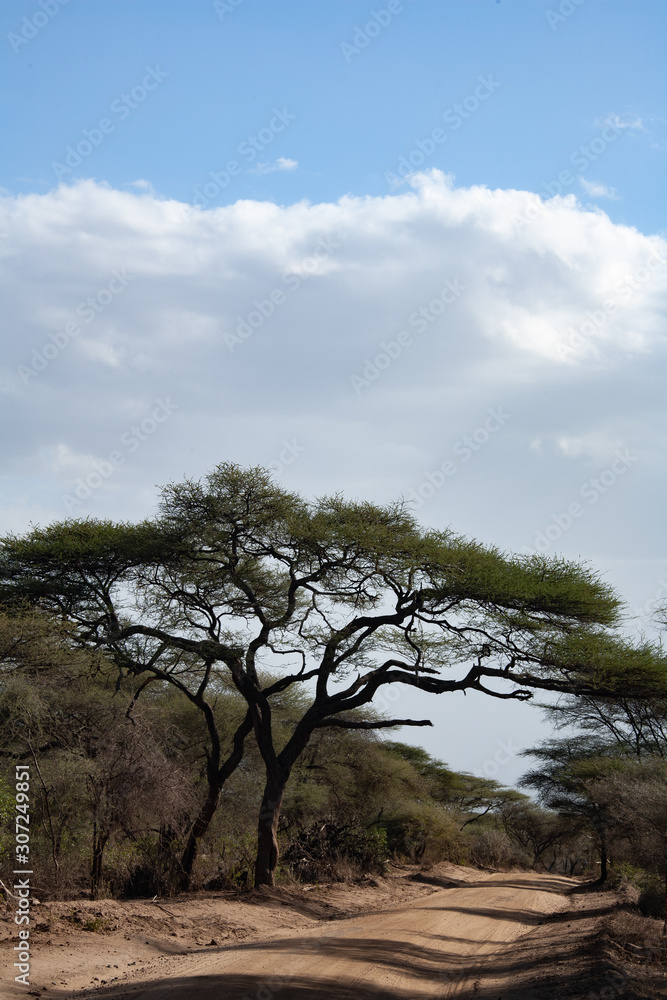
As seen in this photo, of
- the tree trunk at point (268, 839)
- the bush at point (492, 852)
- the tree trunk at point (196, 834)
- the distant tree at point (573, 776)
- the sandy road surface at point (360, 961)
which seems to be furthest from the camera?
the bush at point (492, 852)

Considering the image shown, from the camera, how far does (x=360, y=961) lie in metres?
9.70

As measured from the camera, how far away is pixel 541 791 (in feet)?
96.4

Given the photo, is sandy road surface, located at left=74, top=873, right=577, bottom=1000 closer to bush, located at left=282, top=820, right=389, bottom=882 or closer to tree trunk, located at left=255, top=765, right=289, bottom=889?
tree trunk, located at left=255, top=765, right=289, bottom=889

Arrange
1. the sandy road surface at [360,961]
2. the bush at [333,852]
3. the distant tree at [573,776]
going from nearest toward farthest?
the sandy road surface at [360,961], the bush at [333,852], the distant tree at [573,776]

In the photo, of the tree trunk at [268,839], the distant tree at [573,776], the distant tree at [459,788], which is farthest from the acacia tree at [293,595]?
the distant tree at [459,788]

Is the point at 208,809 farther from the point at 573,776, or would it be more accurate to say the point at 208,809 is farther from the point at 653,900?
the point at 573,776

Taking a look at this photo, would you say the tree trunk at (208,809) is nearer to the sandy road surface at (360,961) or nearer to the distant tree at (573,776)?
the sandy road surface at (360,961)

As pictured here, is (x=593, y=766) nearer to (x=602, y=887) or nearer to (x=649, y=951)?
(x=602, y=887)

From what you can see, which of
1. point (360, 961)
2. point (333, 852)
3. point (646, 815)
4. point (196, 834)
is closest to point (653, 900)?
point (646, 815)

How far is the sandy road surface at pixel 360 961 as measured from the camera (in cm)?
799

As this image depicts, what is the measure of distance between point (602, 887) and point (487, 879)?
11.8ft

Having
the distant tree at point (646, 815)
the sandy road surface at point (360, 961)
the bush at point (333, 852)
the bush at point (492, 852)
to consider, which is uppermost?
the distant tree at point (646, 815)

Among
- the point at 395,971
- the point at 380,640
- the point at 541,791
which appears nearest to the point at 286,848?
the point at 380,640

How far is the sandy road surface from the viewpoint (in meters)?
7.99
